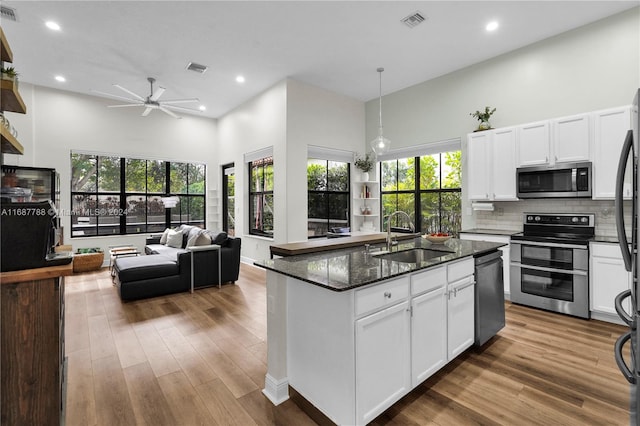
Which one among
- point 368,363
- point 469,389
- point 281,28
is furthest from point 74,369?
point 281,28

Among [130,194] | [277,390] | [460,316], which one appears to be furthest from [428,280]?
[130,194]

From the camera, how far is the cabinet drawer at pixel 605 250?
3.15 meters

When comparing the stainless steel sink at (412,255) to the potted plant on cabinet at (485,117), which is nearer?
the stainless steel sink at (412,255)

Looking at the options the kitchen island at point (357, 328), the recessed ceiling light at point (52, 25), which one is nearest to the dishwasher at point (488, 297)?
the kitchen island at point (357, 328)

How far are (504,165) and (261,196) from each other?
442 centimetres

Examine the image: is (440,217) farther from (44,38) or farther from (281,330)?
(44,38)

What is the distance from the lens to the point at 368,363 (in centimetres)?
166

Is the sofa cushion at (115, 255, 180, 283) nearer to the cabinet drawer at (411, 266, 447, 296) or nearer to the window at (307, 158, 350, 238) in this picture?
the window at (307, 158, 350, 238)

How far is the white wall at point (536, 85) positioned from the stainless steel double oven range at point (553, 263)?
3.60 ft

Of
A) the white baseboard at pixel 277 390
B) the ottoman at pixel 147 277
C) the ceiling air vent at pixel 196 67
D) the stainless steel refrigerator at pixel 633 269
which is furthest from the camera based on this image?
the ceiling air vent at pixel 196 67

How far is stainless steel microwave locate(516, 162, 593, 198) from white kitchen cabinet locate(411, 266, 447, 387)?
2573 millimetres

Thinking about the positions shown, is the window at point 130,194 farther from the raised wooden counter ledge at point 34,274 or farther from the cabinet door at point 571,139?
the cabinet door at point 571,139

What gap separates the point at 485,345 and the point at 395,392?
4.81ft

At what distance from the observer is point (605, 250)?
322 centimetres
